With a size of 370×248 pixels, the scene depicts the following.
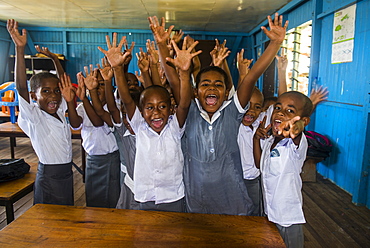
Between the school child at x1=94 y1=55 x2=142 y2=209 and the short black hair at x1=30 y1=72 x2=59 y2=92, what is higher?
the short black hair at x1=30 y1=72 x2=59 y2=92

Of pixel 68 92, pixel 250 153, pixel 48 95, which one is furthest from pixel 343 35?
pixel 48 95

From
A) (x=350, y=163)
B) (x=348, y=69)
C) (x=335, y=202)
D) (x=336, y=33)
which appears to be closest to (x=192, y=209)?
(x=335, y=202)

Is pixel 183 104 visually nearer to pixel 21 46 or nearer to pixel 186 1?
pixel 21 46

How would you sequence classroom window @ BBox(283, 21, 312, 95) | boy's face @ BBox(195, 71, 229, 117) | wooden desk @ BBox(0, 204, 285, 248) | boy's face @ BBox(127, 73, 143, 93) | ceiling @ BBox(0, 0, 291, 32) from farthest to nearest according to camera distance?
ceiling @ BBox(0, 0, 291, 32) < classroom window @ BBox(283, 21, 312, 95) < boy's face @ BBox(127, 73, 143, 93) < boy's face @ BBox(195, 71, 229, 117) < wooden desk @ BBox(0, 204, 285, 248)

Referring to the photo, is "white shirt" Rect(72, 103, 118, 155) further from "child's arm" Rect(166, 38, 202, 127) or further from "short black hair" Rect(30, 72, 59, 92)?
"child's arm" Rect(166, 38, 202, 127)

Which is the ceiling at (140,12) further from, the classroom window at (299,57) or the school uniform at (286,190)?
the school uniform at (286,190)

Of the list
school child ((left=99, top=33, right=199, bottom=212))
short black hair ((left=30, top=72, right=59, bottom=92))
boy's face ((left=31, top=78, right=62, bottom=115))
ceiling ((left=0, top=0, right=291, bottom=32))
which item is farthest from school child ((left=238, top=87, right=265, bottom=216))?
ceiling ((left=0, top=0, right=291, bottom=32))

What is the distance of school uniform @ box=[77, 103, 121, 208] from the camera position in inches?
89.8

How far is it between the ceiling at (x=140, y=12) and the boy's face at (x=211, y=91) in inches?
172

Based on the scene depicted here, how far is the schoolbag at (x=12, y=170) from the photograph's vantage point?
2027mm

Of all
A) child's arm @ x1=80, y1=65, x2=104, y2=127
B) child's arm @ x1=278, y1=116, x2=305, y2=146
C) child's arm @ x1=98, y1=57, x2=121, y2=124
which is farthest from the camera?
child's arm @ x1=80, y1=65, x2=104, y2=127

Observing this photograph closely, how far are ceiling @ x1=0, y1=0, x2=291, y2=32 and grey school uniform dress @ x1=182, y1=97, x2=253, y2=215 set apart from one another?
4.47m

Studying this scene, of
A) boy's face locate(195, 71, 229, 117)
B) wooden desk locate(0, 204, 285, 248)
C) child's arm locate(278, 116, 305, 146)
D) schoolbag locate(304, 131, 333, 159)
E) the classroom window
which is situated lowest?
schoolbag locate(304, 131, 333, 159)

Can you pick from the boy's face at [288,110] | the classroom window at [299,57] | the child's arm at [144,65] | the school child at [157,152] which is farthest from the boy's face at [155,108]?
the classroom window at [299,57]
